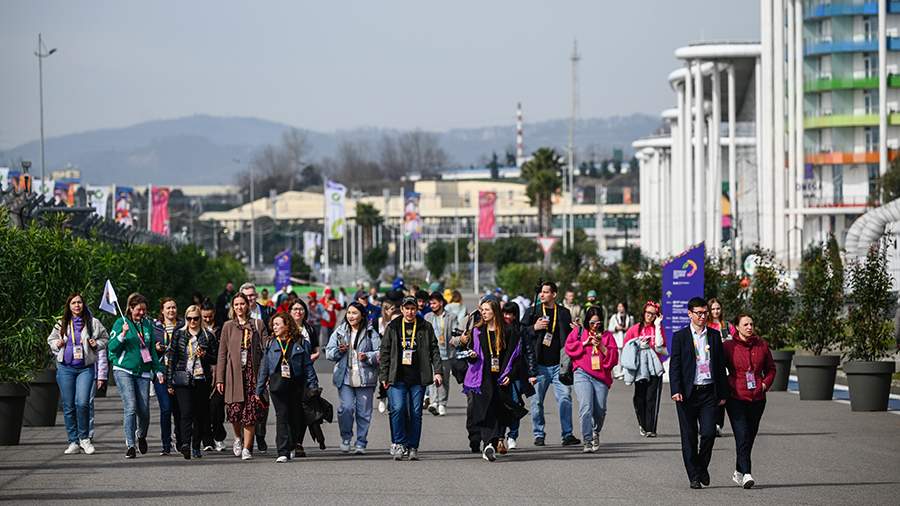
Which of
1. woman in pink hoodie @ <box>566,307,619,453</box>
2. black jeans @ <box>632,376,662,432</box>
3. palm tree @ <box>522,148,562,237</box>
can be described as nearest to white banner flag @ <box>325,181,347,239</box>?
palm tree @ <box>522,148,562,237</box>

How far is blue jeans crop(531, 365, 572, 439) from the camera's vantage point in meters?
17.6

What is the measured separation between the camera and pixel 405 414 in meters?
16.2

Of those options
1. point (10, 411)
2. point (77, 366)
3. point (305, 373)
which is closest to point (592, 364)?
point (305, 373)

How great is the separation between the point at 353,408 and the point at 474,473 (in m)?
2.50

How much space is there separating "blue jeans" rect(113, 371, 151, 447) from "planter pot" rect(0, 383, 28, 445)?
1756 millimetres

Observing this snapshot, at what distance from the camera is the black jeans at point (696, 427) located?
529 inches

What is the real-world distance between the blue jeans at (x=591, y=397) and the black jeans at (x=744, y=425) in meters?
3.31

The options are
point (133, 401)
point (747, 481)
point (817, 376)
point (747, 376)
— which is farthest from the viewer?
point (817, 376)

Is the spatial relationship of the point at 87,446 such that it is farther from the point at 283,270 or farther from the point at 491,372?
the point at 283,270

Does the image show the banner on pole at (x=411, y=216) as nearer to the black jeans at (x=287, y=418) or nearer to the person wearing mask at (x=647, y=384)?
the person wearing mask at (x=647, y=384)

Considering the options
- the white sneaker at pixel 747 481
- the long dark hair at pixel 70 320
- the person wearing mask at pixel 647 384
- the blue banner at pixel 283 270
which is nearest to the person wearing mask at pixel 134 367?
the long dark hair at pixel 70 320

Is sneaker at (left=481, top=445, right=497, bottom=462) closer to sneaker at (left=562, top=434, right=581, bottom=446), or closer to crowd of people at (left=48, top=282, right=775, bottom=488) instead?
crowd of people at (left=48, top=282, right=775, bottom=488)

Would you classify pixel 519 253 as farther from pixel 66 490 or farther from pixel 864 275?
pixel 66 490

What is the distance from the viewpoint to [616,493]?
13047 mm
